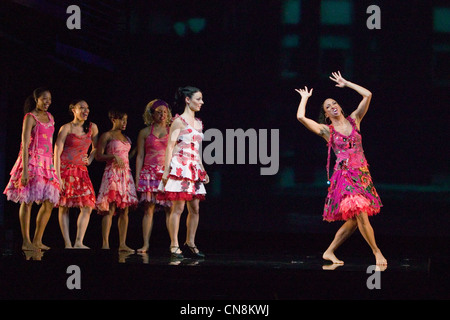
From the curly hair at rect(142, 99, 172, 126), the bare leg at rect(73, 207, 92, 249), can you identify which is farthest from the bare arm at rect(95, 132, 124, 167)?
the bare leg at rect(73, 207, 92, 249)

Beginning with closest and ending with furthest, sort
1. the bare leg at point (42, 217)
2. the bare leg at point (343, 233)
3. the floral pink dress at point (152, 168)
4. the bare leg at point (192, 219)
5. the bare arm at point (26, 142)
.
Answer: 1. the bare leg at point (343, 233)
2. the bare leg at point (192, 219)
3. the bare arm at point (26, 142)
4. the bare leg at point (42, 217)
5. the floral pink dress at point (152, 168)

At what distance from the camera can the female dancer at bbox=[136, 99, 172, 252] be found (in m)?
7.20

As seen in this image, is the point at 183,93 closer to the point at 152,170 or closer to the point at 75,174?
the point at 152,170

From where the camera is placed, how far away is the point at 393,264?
20.0ft

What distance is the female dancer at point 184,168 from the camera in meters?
6.35

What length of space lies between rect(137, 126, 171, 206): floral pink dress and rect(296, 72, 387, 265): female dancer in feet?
5.50

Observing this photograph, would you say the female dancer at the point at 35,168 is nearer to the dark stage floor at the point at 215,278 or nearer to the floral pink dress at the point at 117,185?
the dark stage floor at the point at 215,278

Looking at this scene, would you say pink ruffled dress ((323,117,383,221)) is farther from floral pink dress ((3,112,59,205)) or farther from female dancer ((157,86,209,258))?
floral pink dress ((3,112,59,205))

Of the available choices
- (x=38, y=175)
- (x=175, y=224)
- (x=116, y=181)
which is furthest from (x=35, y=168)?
(x=175, y=224)

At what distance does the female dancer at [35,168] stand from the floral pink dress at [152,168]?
860mm

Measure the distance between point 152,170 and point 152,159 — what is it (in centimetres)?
11

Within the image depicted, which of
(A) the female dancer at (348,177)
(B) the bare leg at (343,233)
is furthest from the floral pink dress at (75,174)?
(B) the bare leg at (343,233)
